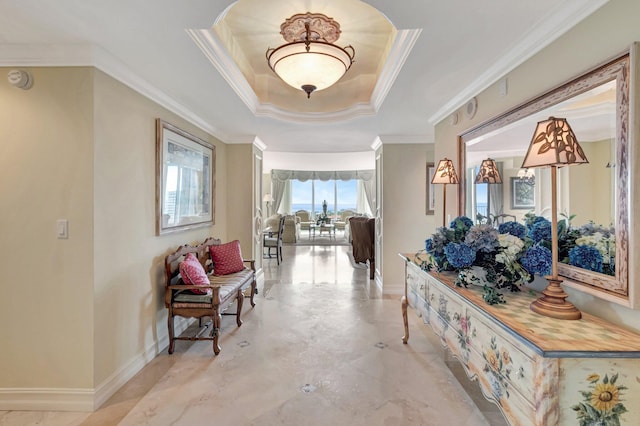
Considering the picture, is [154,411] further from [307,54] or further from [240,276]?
[307,54]

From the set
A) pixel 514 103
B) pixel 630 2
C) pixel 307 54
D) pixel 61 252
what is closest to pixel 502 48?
pixel 514 103

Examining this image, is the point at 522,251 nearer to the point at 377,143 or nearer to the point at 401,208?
the point at 401,208

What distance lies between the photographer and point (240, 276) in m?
3.79

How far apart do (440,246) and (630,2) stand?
157 cm

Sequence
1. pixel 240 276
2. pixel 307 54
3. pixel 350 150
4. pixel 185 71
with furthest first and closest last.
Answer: pixel 350 150
pixel 240 276
pixel 185 71
pixel 307 54

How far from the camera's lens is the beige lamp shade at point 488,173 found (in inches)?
95.0

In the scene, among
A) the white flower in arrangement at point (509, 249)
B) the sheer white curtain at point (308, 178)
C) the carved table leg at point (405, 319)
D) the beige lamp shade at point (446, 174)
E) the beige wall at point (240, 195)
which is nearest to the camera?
the white flower in arrangement at point (509, 249)

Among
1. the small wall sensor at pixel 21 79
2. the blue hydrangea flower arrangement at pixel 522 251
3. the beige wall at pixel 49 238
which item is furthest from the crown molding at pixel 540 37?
the small wall sensor at pixel 21 79

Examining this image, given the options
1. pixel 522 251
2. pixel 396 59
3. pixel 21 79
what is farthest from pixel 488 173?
pixel 21 79

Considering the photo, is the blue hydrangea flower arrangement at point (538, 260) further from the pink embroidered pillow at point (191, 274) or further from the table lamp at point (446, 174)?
the pink embroidered pillow at point (191, 274)

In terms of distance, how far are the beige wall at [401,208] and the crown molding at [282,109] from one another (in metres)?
1.32

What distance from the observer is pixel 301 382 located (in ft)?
7.98

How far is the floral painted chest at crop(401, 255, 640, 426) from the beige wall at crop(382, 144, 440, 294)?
3.23 metres

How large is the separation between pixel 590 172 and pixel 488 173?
3.32 ft
